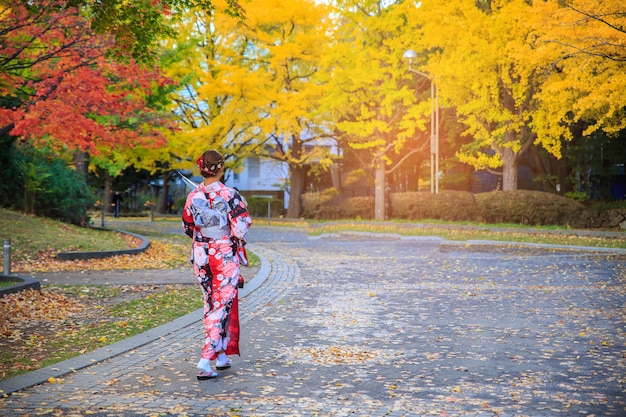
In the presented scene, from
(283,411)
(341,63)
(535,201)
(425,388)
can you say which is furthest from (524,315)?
(341,63)

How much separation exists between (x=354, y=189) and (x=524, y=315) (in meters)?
37.0

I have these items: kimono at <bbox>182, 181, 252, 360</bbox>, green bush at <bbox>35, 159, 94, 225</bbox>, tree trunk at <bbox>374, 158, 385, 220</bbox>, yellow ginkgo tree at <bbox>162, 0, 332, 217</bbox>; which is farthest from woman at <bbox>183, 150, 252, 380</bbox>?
yellow ginkgo tree at <bbox>162, 0, 332, 217</bbox>

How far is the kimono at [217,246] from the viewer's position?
6379 millimetres

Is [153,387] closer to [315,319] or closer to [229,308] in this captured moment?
[229,308]

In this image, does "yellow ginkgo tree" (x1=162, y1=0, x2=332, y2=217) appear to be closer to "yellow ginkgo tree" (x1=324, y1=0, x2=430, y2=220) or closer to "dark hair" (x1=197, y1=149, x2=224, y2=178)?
"yellow ginkgo tree" (x1=324, y1=0, x2=430, y2=220)

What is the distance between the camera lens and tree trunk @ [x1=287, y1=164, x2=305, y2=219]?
40.5 meters

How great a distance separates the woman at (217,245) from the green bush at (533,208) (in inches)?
872

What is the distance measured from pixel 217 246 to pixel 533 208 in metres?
22.3

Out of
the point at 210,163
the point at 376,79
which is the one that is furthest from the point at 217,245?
the point at 376,79

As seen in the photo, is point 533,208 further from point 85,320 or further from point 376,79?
point 85,320

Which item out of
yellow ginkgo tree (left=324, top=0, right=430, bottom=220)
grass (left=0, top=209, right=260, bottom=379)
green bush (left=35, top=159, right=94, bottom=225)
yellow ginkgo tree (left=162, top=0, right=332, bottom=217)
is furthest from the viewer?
yellow ginkgo tree (left=162, top=0, right=332, bottom=217)

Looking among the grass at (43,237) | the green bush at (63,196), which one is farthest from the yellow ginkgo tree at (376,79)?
the grass at (43,237)

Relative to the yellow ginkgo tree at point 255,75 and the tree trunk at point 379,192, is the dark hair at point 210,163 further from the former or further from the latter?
the yellow ginkgo tree at point 255,75

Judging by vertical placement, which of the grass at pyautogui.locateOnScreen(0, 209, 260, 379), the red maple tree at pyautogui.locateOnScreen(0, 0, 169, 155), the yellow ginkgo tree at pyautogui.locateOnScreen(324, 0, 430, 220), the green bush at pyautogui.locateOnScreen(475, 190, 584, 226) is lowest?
the grass at pyautogui.locateOnScreen(0, 209, 260, 379)
